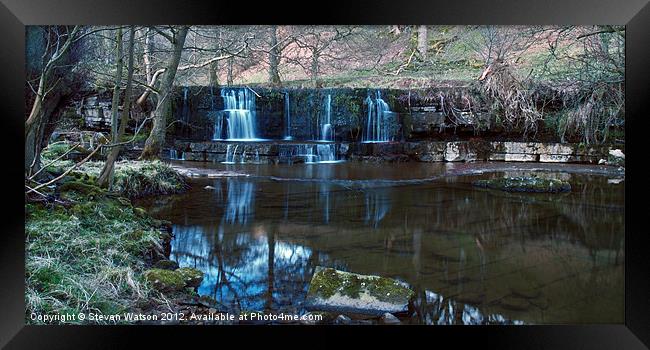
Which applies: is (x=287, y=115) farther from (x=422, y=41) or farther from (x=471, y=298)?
(x=471, y=298)

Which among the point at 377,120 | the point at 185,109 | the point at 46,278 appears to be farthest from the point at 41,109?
the point at 377,120

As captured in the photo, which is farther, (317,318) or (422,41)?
(422,41)

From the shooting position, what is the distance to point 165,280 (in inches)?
128

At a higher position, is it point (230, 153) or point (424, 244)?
point (230, 153)

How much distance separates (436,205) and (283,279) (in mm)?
3161

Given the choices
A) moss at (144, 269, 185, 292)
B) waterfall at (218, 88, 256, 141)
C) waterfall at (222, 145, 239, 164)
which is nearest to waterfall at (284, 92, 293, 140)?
waterfall at (218, 88, 256, 141)

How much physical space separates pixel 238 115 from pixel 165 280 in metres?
9.70

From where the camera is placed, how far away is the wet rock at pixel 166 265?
144 inches

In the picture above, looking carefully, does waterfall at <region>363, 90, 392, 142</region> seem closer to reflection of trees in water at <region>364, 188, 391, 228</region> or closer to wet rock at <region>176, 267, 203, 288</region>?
reflection of trees in water at <region>364, 188, 391, 228</region>

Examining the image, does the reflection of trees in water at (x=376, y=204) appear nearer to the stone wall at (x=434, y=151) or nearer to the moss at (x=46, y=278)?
the moss at (x=46, y=278)

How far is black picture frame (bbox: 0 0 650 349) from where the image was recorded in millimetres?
2586

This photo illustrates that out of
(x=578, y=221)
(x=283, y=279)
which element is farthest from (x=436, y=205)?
(x=283, y=279)

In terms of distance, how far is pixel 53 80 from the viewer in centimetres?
405

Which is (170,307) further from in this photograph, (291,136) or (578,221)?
(291,136)
